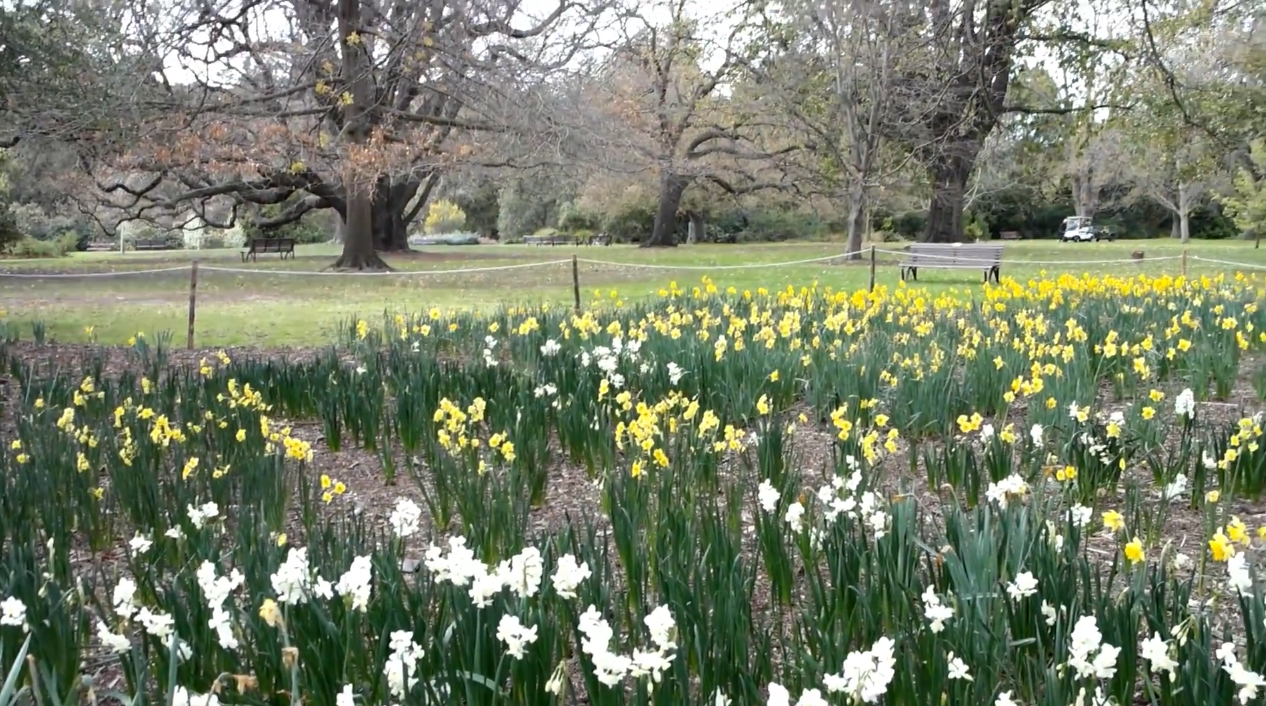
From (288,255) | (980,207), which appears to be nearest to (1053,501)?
(288,255)

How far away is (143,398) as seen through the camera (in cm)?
516

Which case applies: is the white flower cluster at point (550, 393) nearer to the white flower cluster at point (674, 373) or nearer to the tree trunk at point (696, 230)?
the white flower cluster at point (674, 373)

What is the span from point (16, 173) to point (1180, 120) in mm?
23436

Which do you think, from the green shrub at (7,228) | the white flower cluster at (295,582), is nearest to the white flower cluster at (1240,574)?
the white flower cluster at (295,582)

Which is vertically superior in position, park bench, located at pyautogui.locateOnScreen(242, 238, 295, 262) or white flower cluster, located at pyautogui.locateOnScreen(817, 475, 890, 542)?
park bench, located at pyautogui.locateOnScreen(242, 238, 295, 262)

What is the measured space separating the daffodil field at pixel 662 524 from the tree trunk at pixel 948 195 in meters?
17.7

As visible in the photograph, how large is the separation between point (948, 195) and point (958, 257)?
9162 millimetres

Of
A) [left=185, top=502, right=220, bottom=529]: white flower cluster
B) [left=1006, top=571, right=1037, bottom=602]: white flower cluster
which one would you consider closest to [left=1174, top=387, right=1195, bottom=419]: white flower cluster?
[left=1006, top=571, right=1037, bottom=602]: white flower cluster

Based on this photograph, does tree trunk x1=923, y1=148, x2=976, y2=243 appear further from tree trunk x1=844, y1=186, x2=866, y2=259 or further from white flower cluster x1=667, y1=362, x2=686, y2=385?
white flower cluster x1=667, y1=362, x2=686, y2=385

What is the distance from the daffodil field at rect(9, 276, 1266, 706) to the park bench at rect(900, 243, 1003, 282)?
27.3 ft

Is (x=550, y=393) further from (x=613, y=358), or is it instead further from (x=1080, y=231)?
(x=1080, y=231)

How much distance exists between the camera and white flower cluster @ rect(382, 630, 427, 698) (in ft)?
6.10

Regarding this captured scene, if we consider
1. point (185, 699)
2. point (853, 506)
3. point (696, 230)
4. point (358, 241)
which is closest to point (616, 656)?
point (185, 699)

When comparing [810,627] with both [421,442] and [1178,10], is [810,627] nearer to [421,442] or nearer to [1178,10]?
[421,442]
